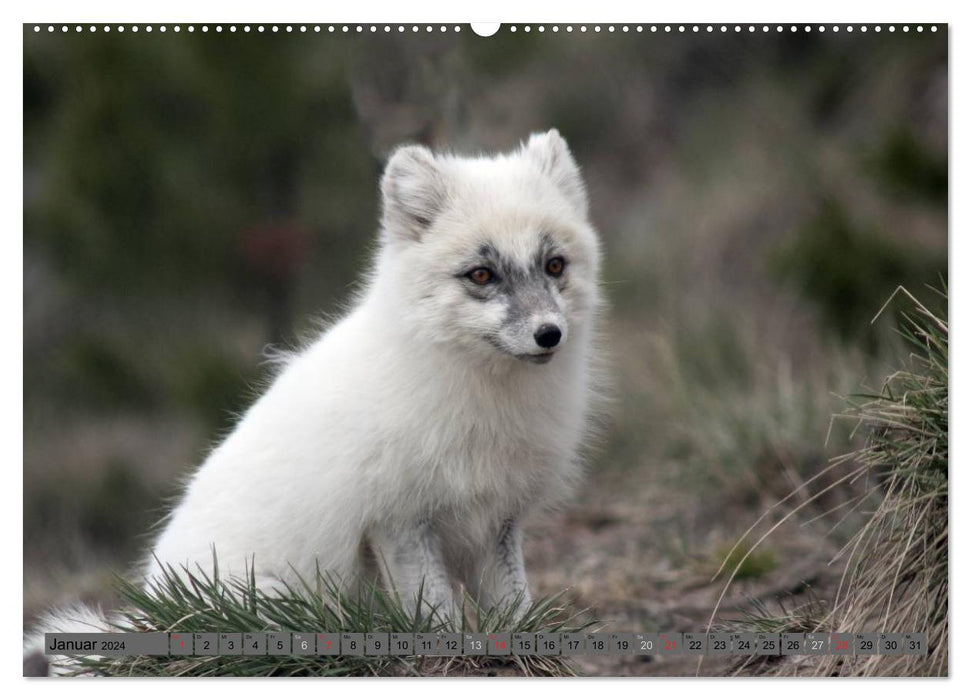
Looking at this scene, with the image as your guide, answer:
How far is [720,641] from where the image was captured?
4.25 m

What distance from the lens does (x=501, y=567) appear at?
4531 mm

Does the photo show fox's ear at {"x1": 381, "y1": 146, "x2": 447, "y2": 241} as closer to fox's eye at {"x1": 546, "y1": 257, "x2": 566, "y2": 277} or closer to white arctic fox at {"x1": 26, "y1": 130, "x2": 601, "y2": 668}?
white arctic fox at {"x1": 26, "y1": 130, "x2": 601, "y2": 668}

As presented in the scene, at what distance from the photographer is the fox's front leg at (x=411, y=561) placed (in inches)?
166

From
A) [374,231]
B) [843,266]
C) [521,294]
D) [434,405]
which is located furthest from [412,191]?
[843,266]

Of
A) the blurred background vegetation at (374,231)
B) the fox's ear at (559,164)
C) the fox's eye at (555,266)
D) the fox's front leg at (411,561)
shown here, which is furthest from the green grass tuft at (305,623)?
the fox's ear at (559,164)

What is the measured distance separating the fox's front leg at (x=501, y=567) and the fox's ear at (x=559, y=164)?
50.7 inches

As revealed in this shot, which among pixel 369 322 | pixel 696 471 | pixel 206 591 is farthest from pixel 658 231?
pixel 206 591

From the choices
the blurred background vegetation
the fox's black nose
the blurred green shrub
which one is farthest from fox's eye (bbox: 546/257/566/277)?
the blurred green shrub

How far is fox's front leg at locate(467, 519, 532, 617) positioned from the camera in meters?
4.51

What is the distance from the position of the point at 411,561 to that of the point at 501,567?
17.4 inches

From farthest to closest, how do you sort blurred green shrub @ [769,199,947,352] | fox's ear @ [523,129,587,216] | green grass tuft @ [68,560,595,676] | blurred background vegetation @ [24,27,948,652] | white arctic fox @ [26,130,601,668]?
blurred green shrub @ [769,199,947,352] → blurred background vegetation @ [24,27,948,652] → fox's ear @ [523,129,587,216] → white arctic fox @ [26,130,601,668] → green grass tuft @ [68,560,595,676]

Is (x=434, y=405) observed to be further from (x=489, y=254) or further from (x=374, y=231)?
(x=374, y=231)

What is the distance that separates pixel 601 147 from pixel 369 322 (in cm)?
651

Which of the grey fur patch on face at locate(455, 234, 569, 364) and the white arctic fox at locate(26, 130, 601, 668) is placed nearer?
the grey fur patch on face at locate(455, 234, 569, 364)
